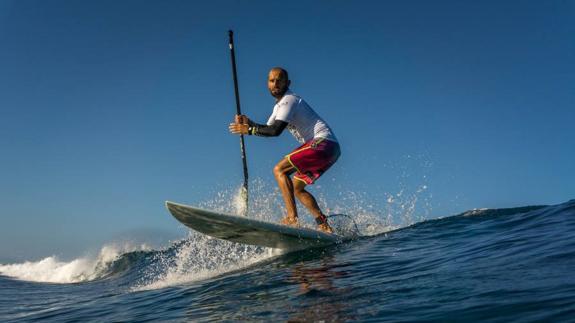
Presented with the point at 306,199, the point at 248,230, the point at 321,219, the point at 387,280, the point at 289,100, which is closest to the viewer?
A: the point at 387,280

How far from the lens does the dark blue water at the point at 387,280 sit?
130 inches

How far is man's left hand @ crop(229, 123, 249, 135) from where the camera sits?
24.6 ft

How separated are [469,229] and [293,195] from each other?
3.26 metres

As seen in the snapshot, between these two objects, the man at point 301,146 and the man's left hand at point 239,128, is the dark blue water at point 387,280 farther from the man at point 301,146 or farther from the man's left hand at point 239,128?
the man's left hand at point 239,128

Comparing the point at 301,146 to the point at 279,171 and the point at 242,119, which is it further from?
the point at 242,119

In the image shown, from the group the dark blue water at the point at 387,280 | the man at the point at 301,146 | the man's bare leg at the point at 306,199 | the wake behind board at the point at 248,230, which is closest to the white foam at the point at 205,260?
the dark blue water at the point at 387,280

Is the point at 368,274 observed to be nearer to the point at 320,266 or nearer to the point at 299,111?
the point at 320,266

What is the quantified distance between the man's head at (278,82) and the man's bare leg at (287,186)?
109 centimetres

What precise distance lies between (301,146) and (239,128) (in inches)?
41.4

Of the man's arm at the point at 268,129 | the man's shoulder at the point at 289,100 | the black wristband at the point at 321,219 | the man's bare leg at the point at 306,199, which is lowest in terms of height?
the black wristband at the point at 321,219

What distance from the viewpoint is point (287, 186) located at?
24.6 ft

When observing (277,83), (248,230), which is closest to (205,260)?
(248,230)

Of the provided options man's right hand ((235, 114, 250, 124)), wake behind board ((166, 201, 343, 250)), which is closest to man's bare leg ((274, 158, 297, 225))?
wake behind board ((166, 201, 343, 250))

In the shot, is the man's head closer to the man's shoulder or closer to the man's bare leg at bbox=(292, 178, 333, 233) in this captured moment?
the man's shoulder
